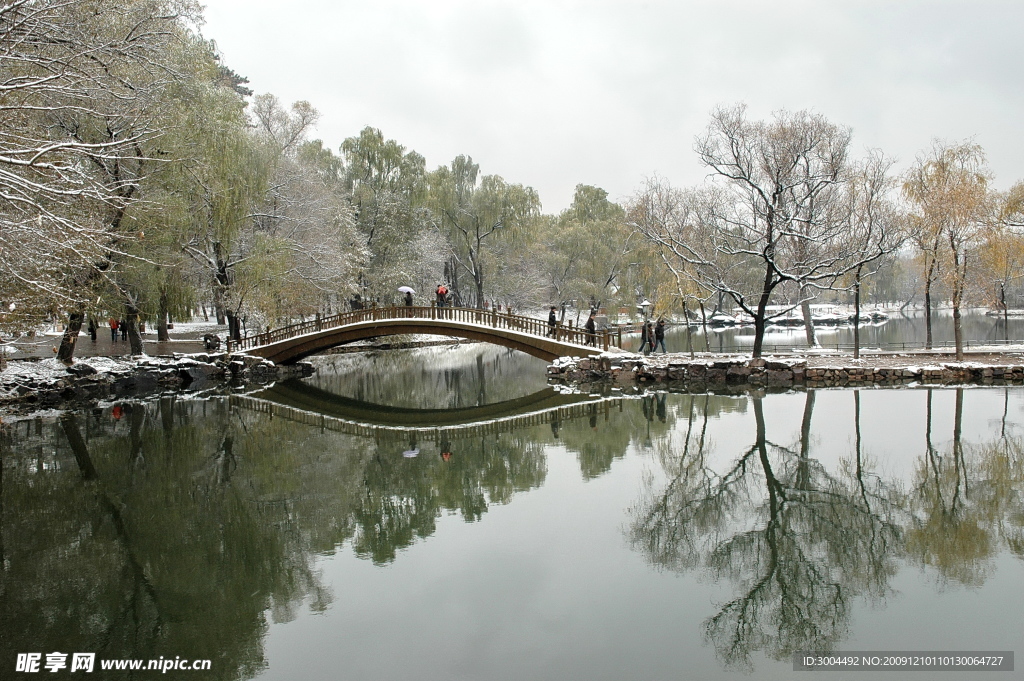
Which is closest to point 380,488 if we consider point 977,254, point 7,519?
→ point 7,519

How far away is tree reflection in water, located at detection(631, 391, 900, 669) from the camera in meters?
5.53

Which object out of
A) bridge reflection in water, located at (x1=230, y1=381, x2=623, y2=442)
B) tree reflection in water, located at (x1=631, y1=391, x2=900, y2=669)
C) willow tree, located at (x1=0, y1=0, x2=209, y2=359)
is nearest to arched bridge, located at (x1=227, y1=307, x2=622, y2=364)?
bridge reflection in water, located at (x1=230, y1=381, x2=623, y2=442)

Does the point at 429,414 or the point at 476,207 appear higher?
the point at 476,207

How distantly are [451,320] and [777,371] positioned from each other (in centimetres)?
995

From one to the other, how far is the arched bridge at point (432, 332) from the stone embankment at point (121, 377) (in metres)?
0.90

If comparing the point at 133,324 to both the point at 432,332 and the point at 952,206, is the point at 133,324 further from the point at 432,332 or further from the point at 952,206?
the point at 952,206

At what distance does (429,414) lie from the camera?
16750mm

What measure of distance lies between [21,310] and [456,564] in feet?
38.1

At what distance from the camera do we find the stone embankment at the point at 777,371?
1725 centimetres

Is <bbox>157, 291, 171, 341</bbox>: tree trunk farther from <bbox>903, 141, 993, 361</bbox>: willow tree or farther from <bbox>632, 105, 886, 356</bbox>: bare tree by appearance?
<bbox>903, 141, 993, 361</bbox>: willow tree

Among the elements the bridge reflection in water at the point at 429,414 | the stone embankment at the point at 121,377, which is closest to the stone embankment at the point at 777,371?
the bridge reflection in water at the point at 429,414

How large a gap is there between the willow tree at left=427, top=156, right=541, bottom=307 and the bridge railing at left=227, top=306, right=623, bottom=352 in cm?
1083

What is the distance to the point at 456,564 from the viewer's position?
6.88 meters

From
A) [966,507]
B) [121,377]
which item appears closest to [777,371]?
[966,507]
